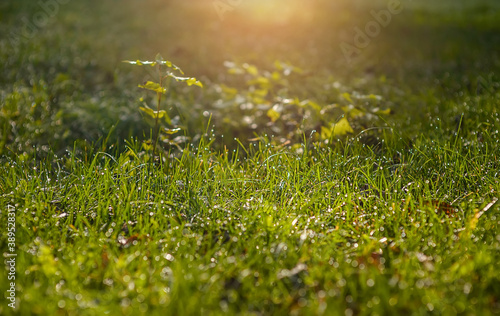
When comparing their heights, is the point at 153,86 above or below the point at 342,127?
above

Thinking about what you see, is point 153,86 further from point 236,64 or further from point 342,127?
point 236,64

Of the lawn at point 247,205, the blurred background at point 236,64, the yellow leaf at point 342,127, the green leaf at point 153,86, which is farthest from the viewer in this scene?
the blurred background at point 236,64

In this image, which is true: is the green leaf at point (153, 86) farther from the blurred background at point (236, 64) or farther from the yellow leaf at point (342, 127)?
the yellow leaf at point (342, 127)

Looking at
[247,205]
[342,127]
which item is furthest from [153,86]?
[342,127]

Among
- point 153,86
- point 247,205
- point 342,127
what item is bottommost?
point 247,205

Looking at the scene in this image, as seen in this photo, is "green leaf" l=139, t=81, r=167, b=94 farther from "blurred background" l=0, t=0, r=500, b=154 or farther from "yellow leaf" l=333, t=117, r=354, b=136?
"yellow leaf" l=333, t=117, r=354, b=136

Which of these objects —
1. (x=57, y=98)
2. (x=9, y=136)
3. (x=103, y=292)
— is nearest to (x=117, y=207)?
(x=103, y=292)

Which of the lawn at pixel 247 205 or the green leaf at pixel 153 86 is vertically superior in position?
the green leaf at pixel 153 86

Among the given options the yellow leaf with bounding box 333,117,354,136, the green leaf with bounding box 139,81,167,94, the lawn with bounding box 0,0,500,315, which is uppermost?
the green leaf with bounding box 139,81,167,94

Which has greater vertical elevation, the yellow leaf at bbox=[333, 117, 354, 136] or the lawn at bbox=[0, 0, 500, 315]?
the yellow leaf at bbox=[333, 117, 354, 136]

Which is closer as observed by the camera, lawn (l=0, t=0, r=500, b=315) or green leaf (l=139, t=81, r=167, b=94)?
lawn (l=0, t=0, r=500, b=315)

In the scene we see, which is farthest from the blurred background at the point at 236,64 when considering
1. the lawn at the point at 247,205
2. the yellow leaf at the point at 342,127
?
the yellow leaf at the point at 342,127

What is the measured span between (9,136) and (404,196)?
10.6 feet

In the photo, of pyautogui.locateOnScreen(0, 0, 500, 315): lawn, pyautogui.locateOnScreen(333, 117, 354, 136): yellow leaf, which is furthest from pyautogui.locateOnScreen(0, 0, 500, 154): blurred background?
pyautogui.locateOnScreen(333, 117, 354, 136): yellow leaf
